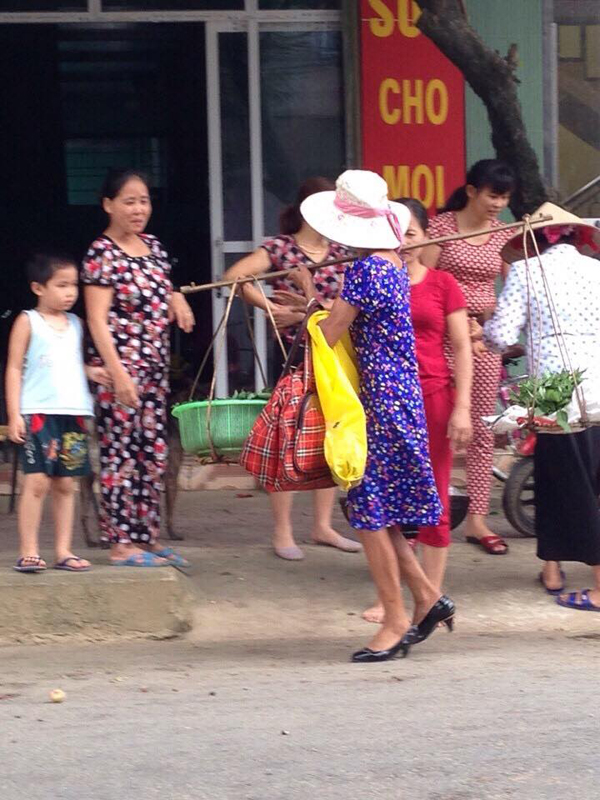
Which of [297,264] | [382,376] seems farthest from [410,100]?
[382,376]

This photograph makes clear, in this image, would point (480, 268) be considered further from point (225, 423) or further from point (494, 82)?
point (225, 423)

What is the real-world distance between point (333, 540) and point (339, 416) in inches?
77.2

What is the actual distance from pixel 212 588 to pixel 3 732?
195 centimetres

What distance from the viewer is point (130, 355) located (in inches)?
245

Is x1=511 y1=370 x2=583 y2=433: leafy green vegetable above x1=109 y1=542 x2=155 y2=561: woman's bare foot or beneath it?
above

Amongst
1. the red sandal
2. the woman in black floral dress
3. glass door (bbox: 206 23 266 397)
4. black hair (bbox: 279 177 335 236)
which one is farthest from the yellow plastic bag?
glass door (bbox: 206 23 266 397)

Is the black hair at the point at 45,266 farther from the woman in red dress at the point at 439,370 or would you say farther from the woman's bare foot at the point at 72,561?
the woman in red dress at the point at 439,370

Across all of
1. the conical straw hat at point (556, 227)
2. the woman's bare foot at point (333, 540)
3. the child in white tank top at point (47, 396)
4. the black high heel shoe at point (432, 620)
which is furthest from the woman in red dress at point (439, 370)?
the child in white tank top at point (47, 396)

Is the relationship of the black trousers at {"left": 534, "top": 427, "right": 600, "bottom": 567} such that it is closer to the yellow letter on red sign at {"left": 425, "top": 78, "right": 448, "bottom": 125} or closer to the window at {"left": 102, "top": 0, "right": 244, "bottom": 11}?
the yellow letter on red sign at {"left": 425, "top": 78, "right": 448, "bottom": 125}

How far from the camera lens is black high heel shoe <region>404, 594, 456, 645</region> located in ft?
18.2

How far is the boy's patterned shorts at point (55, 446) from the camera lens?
599 cm

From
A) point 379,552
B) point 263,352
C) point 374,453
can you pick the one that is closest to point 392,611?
point 379,552

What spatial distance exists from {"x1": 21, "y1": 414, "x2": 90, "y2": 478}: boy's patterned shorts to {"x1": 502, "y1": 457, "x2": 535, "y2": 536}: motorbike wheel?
2439mm

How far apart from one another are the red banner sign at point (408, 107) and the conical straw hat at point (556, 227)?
2.93 metres
